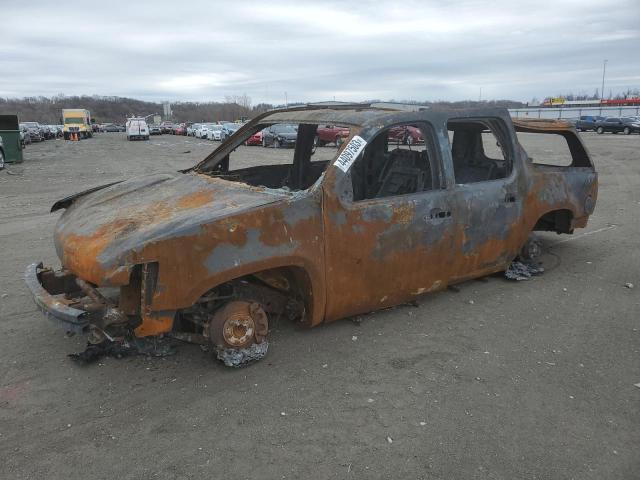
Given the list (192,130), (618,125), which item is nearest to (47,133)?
(192,130)

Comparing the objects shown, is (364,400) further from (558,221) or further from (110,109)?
(110,109)

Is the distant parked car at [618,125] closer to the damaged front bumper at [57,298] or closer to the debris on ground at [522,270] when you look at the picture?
the debris on ground at [522,270]

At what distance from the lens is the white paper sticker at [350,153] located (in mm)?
3572

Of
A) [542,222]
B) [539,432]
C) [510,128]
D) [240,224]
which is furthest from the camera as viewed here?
[542,222]

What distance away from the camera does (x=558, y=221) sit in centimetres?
561

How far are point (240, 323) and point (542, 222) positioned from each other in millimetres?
3952

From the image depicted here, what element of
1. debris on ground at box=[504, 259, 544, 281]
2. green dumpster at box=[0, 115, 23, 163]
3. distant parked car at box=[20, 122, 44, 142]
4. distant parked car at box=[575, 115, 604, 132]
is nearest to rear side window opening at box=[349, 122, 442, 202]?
debris on ground at box=[504, 259, 544, 281]

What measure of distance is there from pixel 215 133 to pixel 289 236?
40.6m

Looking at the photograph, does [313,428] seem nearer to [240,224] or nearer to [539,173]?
[240,224]

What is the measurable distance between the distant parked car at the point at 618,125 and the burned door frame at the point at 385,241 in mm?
39938

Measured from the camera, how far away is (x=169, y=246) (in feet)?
9.45

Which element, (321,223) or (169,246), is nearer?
(169,246)

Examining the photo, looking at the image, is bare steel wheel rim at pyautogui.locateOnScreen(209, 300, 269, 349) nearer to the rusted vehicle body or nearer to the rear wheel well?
the rusted vehicle body

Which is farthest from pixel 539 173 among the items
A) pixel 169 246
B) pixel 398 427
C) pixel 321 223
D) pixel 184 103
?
pixel 184 103
